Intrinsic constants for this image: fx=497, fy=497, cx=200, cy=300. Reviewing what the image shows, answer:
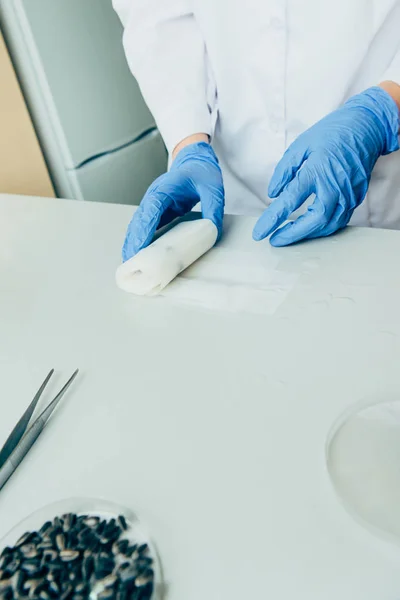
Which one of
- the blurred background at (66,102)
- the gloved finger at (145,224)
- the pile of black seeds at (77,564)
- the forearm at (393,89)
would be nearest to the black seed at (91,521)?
the pile of black seeds at (77,564)

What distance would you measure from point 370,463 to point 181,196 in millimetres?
675

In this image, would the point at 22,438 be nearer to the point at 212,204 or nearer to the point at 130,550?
the point at 130,550

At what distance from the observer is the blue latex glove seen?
2.72 feet

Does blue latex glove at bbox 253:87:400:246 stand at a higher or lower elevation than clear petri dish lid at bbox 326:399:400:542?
higher

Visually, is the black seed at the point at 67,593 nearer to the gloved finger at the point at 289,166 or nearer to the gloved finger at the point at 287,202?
the gloved finger at the point at 287,202

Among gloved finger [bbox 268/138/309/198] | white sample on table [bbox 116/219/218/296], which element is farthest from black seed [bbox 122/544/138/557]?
gloved finger [bbox 268/138/309/198]

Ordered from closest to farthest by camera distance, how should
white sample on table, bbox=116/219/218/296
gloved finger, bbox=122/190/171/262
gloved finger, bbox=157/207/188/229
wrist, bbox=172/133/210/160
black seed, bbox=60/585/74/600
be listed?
black seed, bbox=60/585/74/600 → white sample on table, bbox=116/219/218/296 → gloved finger, bbox=122/190/171/262 → gloved finger, bbox=157/207/188/229 → wrist, bbox=172/133/210/160

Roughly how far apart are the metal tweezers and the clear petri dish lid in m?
0.32

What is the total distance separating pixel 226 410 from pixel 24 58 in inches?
56.1

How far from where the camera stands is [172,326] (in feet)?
2.32

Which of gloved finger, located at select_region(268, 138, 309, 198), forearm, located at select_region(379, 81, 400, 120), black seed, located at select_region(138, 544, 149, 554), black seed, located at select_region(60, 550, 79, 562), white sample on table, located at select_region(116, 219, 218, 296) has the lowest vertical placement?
black seed, located at select_region(138, 544, 149, 554)

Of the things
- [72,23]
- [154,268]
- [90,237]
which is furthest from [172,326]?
[72,23]

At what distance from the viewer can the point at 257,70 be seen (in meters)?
1.07

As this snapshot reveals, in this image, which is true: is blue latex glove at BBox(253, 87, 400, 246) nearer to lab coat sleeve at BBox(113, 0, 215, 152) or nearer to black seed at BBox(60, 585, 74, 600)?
lab coat sleeve at BBox(113, 0, 215, 152)
